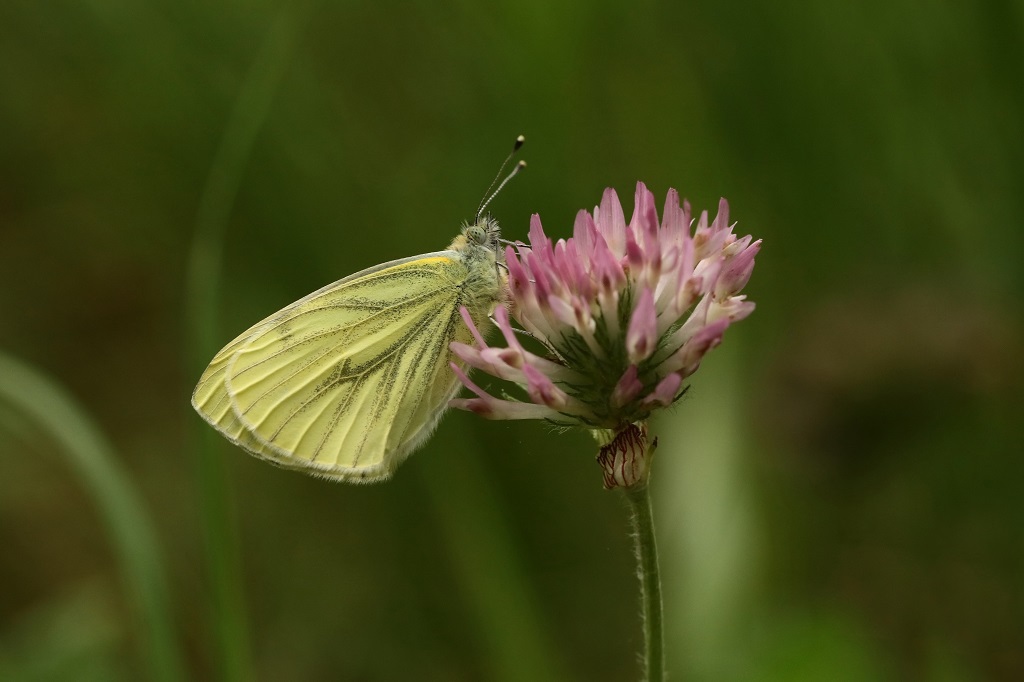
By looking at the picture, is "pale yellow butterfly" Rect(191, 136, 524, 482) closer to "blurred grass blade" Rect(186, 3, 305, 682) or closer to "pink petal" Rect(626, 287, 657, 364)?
"blurred grass blade" Rect(186, 3, 305, 682)

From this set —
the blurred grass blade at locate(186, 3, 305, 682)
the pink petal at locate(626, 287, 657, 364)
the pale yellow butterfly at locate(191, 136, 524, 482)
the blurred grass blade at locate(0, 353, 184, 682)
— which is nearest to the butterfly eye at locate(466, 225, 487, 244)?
the pale yellow butterfly at locate(191, 136, 524, 482)

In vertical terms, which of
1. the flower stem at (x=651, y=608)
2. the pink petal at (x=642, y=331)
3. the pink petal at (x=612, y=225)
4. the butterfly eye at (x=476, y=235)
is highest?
the butterfly eye at (x=476, y=235)

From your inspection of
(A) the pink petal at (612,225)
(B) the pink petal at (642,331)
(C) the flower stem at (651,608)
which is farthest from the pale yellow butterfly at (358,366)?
(C) the flower stem at (651,608)

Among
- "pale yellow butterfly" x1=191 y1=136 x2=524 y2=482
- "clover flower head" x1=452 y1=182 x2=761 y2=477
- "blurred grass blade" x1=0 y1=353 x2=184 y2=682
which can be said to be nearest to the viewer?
"clover flower head" x1=452 y1=182 x2=761 y2=477

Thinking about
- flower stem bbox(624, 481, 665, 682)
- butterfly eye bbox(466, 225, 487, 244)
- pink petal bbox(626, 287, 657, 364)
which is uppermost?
butterfly eye bbox(466, 225, 487, 244)

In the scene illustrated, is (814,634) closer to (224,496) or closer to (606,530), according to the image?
(606,530)

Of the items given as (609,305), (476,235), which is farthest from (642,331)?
(476,235)

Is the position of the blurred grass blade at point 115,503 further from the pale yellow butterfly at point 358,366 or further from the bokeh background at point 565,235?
the pale yellow butterfly at point 358,366
